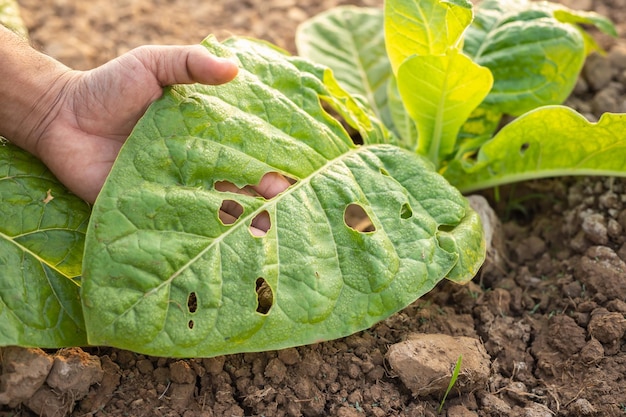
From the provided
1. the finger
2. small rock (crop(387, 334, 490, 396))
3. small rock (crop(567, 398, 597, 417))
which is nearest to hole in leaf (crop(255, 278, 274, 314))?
the finger

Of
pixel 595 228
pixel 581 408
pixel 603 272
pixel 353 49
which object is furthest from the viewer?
pixel 353 49

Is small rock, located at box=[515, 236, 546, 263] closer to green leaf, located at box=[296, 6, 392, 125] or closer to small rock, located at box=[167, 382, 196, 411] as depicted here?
green leaf, located at box=[296, 6, 392, 125]

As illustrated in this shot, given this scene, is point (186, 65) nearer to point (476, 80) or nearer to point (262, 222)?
point (262, 222)

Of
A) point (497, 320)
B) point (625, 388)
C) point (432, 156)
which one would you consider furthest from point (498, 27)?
point (625, 388)

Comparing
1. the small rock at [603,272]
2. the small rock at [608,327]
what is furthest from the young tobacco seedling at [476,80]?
the small rock at [608,327]

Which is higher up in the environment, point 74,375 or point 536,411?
point 74,375

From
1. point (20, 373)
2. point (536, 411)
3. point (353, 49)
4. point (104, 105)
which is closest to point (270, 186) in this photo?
point (104, 105)

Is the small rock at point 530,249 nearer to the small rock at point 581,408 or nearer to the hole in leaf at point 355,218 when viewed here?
the hole in leaf at point 355,218
